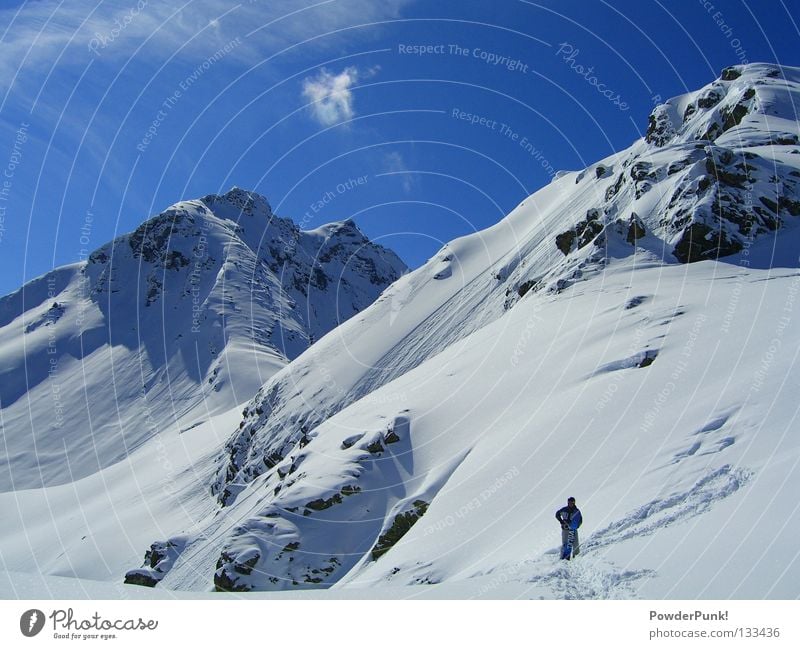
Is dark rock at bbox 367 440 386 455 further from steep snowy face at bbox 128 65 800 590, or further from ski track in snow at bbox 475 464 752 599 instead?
ski track in snow at bbox 475 464 752 599

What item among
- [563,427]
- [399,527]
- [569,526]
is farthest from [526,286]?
[569,526]

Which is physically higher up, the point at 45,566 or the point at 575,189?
the point at 575,189

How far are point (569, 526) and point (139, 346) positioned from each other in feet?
556

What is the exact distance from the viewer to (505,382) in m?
37.4

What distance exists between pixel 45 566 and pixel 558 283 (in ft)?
213

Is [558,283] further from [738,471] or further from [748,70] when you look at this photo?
[748,70]

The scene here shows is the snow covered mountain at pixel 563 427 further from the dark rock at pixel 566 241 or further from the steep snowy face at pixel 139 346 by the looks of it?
the steep snowy face at pixel 139 346

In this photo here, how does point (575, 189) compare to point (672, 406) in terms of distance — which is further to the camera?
point (575, 189)

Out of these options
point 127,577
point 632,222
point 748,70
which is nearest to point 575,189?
point 748,70

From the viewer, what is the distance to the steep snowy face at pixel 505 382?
2611 cm

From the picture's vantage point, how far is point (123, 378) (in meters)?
154

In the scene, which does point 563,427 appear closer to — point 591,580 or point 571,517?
point 571,517
